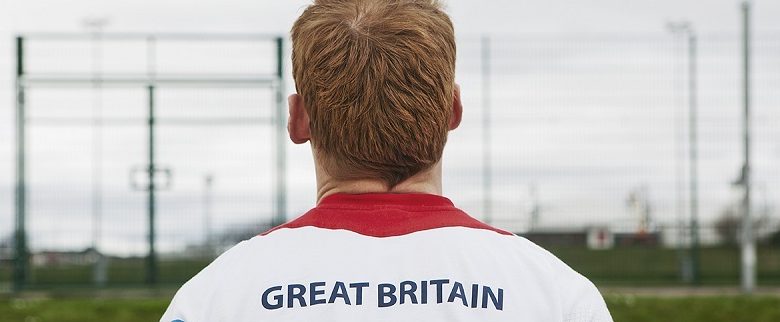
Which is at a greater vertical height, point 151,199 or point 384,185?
point 384,185

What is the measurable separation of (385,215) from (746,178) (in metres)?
13.3

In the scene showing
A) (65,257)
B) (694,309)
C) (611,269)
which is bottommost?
(611,269)

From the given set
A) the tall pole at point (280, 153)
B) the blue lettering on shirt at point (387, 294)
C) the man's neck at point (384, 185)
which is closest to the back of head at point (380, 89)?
the man's neck at point (384, 185)

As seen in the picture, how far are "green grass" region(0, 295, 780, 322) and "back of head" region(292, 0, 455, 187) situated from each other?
326 inches

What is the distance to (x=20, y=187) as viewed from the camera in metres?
14.1

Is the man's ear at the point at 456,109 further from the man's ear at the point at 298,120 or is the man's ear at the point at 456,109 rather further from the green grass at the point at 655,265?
the green grass at the point at 655,265

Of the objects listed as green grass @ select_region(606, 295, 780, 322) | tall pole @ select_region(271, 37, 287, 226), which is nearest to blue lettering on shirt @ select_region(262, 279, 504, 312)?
green grass @ select_region(606, 295, 780, 322)

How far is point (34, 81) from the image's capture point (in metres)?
14.2

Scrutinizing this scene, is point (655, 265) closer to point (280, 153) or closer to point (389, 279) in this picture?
point (280, 153)

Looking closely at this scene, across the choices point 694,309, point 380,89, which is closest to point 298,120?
point 380,89

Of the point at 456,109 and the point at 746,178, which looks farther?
the point at 746,178

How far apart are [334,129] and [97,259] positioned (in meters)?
13.1

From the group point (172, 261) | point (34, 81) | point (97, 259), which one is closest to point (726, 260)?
point (172, 261)

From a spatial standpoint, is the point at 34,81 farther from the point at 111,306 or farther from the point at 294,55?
the point at 294,55
